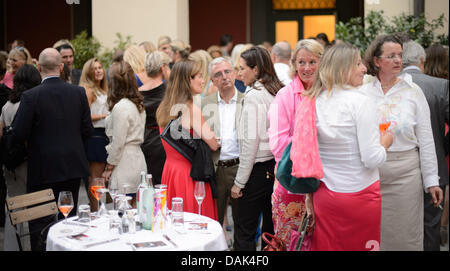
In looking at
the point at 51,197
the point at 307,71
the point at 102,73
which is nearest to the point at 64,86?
the point at 51,197

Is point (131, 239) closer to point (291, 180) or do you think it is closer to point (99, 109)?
point (291, 180)

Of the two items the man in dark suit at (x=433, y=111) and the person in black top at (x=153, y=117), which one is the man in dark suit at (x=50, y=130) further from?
the man in dark suit at (x=433, y=111)

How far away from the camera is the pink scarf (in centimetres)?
262

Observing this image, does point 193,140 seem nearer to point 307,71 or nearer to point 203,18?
point 307,71

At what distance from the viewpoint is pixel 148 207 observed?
2855 mm

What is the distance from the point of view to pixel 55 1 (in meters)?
4.91

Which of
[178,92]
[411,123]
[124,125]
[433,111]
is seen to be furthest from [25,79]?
[433,111]

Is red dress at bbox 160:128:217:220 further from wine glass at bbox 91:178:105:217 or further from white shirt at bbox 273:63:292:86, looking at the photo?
white shirt at bbox 273:63:292:86

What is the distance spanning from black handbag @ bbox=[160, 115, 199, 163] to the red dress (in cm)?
5

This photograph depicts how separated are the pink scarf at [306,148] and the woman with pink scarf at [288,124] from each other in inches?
17.4

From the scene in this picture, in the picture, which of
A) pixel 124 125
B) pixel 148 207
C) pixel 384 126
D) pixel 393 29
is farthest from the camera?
pixel 393 29

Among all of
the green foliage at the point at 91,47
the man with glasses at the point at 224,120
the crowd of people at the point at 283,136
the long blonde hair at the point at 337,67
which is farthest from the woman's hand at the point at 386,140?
the green foliage at the point at 91,47

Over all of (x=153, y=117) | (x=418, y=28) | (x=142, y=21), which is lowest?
(x=153, y=117)

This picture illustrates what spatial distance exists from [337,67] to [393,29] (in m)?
4.17
